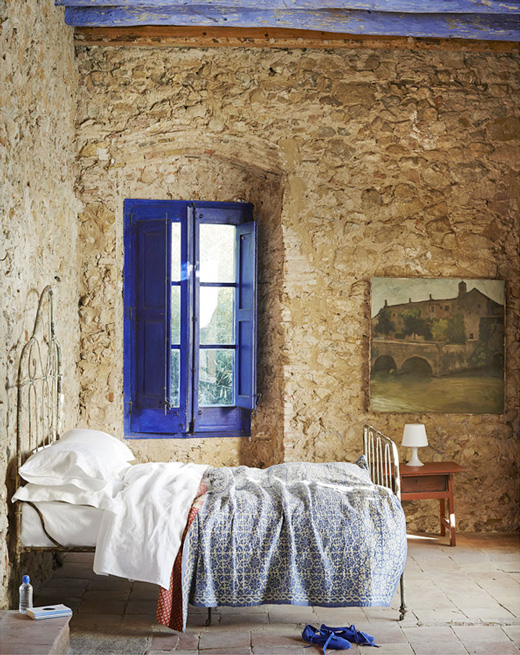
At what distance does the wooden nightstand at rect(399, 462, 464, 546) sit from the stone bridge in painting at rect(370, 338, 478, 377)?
30.5 inches

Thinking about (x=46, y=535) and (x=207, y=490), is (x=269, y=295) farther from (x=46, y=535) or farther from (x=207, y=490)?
(x=46, y=535)

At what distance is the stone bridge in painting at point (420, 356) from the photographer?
5.63 m

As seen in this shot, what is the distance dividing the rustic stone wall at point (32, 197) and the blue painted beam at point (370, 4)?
54 centimetres

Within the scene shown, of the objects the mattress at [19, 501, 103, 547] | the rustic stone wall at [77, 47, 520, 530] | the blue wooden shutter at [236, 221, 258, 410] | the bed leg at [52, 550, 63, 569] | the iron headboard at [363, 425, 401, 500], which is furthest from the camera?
→ the blue wooden shutter at [236, 221, 258, 410]

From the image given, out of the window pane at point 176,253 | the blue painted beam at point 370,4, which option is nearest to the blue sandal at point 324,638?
the window pane at point 176,253

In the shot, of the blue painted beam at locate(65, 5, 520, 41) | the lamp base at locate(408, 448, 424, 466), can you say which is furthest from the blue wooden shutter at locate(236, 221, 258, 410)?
the blue painted beam at locate(65, 5, 520, 41)

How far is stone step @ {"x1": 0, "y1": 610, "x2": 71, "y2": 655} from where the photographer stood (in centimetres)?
302

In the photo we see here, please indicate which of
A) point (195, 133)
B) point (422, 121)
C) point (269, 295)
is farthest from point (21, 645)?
point (422, 121)

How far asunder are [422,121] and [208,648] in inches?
164

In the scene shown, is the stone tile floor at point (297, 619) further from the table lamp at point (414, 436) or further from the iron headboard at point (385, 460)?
the table lamp at point (414, 436)

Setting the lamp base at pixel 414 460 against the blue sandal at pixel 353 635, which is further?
the lamp base at pixel 414 460

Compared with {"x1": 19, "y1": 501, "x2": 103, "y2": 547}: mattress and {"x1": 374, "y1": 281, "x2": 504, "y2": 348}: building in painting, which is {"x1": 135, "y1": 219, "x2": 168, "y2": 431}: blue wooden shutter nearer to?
{"x1": 374, "y1": 281, "x2": 504, "y2": 348}: building in painting

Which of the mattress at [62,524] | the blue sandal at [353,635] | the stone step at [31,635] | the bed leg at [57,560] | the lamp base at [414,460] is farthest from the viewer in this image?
the lamp base at [414,460]

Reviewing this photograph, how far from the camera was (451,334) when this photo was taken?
566 centimetres
